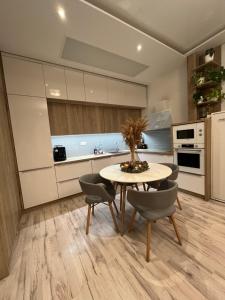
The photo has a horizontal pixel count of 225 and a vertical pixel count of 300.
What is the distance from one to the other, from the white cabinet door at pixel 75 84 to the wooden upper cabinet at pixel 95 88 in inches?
3.8

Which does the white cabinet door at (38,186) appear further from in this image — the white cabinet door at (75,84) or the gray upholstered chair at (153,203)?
the gray upholstered chair at (153,203)

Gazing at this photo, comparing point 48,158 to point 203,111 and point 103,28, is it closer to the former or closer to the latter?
point 103,28

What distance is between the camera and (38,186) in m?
2.54

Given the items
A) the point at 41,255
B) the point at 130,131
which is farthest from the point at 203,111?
the point at 41,255

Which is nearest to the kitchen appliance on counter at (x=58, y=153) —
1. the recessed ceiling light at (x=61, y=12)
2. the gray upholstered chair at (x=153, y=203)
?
the gray upholstered chair at (x=153, y=203)

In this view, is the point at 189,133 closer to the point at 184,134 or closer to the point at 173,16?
the point at 184,134

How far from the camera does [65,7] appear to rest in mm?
1515

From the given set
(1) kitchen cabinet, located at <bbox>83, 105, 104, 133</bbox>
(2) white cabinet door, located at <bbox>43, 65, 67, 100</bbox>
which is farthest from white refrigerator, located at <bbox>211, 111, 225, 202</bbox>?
(2) white cabinet door, located at <bbox>43, 65, 67, 100</bbox>

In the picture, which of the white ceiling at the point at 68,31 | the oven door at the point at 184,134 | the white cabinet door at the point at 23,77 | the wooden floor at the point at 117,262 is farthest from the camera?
the oven door at the point at 184,134

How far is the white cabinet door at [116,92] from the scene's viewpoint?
3.38 metres

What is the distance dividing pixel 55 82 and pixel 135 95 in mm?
2105

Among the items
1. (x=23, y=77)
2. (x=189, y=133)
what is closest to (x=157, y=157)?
(x=189, y=133)

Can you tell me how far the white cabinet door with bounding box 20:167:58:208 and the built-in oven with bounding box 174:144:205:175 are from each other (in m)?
2.51

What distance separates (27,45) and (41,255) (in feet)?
9.22
